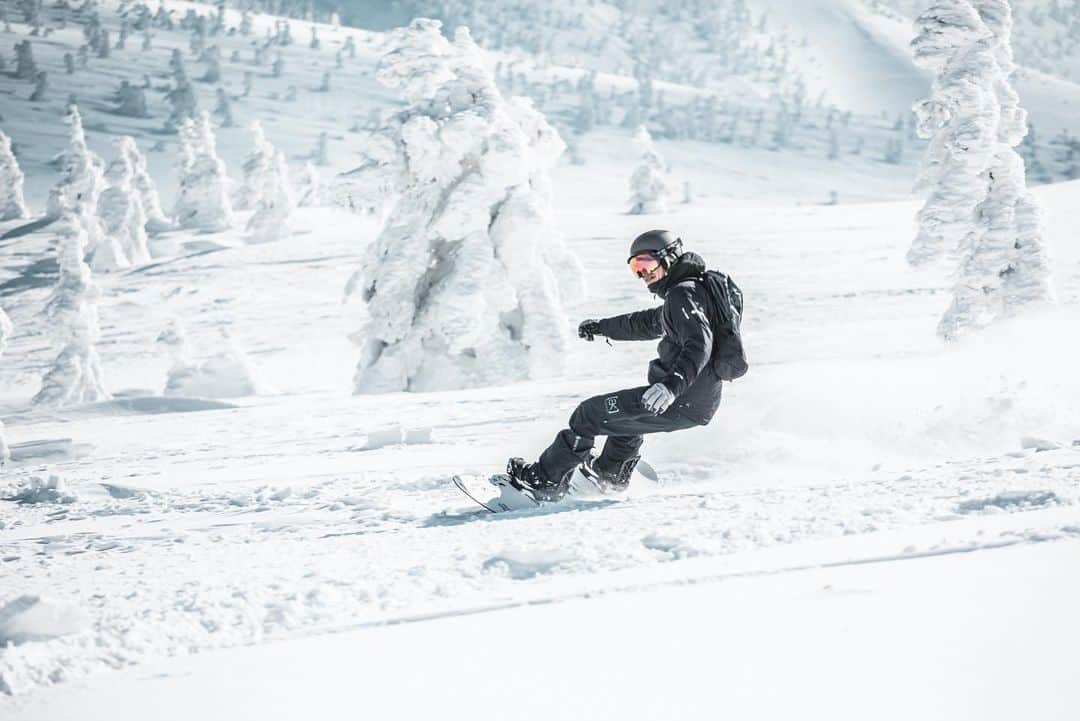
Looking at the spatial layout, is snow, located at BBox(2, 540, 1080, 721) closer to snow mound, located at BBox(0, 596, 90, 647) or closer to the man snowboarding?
snow mound, located at BBox(0, 596, 90, 647)

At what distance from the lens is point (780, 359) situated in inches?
936

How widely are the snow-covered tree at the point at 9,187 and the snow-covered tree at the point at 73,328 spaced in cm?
4786

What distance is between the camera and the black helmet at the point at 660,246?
18.0ft

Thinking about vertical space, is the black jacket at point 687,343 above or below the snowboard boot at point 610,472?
above

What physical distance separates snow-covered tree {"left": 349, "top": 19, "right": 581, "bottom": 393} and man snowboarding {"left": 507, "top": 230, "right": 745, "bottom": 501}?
53.7 feet

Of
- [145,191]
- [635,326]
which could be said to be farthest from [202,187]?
[635,326]

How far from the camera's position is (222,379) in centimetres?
3428

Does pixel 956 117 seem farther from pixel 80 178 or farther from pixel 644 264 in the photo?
pixel 80 178

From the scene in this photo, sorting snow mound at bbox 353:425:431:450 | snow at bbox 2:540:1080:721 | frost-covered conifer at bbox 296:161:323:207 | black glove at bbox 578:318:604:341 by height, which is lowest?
frost-covered conifer at bbox 296:161:323:207

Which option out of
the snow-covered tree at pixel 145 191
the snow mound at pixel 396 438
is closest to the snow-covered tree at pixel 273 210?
the snow-covered tree at pixel 145 191

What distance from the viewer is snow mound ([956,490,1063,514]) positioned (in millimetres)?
4320

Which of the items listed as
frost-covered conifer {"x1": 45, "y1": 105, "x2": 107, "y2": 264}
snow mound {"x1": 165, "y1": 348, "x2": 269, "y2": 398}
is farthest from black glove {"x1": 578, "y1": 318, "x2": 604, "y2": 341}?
frost-covered conifer {"x1": 45, "y1": 105, "x2": 107, "y2": 264}

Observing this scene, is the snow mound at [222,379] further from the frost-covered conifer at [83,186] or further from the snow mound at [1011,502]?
the snow mound at [1011,502]

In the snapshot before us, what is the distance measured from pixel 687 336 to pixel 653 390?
40 centimetres
